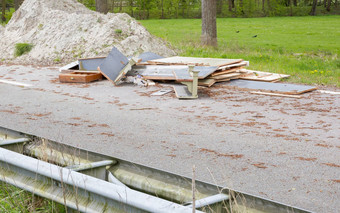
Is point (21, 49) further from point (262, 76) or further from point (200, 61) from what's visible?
point (262, 76)

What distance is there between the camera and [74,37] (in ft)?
54.7

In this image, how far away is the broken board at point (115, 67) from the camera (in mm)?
11156

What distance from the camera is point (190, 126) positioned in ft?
22.6

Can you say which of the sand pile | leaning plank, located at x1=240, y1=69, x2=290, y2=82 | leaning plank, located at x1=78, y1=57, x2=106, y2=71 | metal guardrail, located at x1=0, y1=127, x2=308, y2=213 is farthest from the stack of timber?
metal guardrail, located at x1=0, y1=127, x2=308, y2=213

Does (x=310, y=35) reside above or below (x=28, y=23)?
below

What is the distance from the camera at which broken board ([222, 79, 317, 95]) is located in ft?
31.2

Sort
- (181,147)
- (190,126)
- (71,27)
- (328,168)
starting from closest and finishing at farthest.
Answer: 1. (328,168)
2. (181,147)
3. (190,126)
4. (71,27)

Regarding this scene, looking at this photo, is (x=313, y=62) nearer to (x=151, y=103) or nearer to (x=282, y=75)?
(x=282, y=75)

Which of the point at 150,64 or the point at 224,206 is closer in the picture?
the point at 224,206

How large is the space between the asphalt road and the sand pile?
5.31 meters

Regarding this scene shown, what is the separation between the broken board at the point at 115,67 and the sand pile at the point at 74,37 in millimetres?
3484

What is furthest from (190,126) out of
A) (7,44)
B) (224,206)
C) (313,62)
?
(7,44)

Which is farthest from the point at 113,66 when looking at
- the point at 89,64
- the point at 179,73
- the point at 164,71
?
the point at 179,73

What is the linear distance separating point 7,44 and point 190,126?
552 inches
